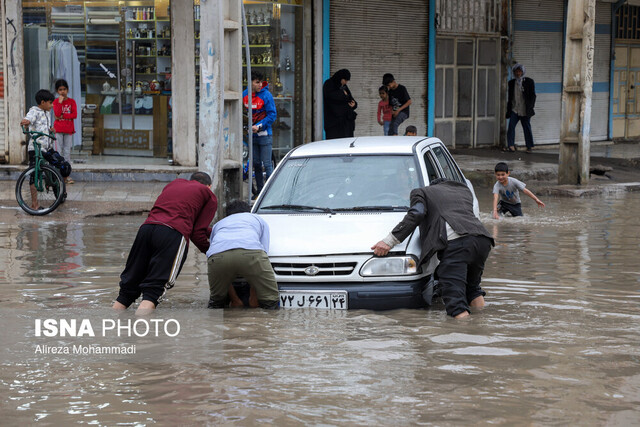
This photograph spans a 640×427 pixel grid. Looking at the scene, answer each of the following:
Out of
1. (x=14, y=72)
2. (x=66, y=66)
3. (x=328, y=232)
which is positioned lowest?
(x=328, y=232)

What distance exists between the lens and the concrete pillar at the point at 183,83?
53.4 feet

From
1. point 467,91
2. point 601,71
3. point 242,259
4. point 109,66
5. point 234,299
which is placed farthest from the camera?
point 601,71

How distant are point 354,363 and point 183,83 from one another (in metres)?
11.2

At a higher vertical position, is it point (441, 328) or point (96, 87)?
point (96, 87)

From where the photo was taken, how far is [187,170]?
1609 centimetres

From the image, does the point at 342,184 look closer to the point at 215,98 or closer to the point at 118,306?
the point at 118,306

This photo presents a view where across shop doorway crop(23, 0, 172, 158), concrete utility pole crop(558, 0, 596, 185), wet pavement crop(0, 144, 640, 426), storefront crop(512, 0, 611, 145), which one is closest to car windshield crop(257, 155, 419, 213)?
wet pavement crop(0, 144, 640, 426)

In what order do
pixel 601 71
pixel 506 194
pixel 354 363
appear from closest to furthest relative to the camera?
pixel 354 363 → pixel 506 194 → pixel 601 71

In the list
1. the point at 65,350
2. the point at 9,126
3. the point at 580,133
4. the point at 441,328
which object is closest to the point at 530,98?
the point at 580,133

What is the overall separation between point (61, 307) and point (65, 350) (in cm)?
153

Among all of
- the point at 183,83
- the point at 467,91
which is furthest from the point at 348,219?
the point at 467,91

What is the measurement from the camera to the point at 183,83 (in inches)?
644

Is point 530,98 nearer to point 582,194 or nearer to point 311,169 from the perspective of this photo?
point 582,194

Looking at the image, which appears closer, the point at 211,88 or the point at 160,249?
the point at 160,249
